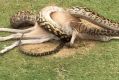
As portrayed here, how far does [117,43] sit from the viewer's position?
6.69m

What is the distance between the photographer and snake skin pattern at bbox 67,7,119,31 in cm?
672

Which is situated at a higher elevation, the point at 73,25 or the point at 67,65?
the point at 73,25

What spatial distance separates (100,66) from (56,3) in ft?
7.65

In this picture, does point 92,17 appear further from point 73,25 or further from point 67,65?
point 67,65

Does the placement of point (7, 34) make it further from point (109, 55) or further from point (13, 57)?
point (109, 55)

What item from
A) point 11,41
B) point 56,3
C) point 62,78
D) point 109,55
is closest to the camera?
point 62,78

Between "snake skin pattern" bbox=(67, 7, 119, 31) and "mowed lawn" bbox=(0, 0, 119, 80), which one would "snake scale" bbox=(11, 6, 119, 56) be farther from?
"mowed lawn" bbox=(0, 0, 119, 80)

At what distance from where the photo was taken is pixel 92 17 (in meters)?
6.73

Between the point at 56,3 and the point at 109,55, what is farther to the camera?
the point at 56,3

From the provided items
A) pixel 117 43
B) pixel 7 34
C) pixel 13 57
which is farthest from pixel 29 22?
pixel 117 43

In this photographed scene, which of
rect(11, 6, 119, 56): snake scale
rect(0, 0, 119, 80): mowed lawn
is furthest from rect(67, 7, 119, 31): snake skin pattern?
rect(0, 0, 119, 80): mowed lawn

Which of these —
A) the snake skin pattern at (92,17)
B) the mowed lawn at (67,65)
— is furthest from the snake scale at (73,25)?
the mowed lawn at (67,65)

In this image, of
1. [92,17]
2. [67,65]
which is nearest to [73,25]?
[92,17]

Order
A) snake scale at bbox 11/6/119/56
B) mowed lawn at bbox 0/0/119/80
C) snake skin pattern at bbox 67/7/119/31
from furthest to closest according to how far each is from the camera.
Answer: snake skin pattern at bbox 67/7/119/31 < snake scale at bbox 11/6/119/56 < mowed lawn at bbox 0/0/119/80
